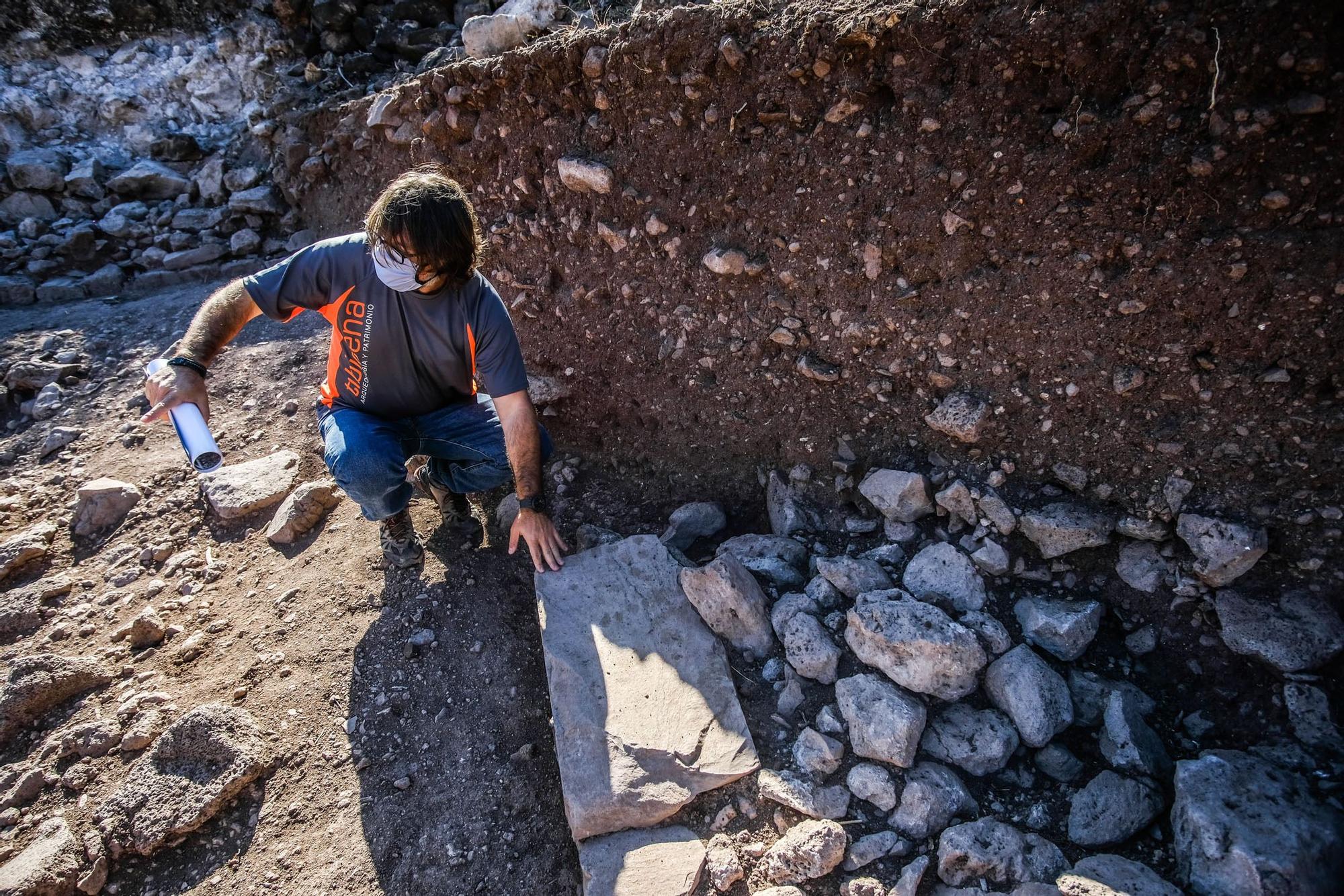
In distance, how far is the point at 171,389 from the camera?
206 centimetres

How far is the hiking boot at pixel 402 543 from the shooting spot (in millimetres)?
2463

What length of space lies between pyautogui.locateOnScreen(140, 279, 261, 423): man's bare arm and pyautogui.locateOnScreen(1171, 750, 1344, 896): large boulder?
2.78 metres

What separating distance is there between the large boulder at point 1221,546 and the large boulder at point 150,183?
680cm

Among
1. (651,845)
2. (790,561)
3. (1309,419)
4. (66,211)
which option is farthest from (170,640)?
(66,211)

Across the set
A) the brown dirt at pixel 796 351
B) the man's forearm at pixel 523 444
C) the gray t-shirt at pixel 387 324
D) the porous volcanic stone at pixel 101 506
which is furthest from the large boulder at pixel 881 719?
the porous volcanic stone at pixel 101 506

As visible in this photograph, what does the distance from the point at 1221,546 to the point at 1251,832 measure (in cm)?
67

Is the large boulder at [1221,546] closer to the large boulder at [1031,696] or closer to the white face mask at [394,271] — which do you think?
the large boulder at [1031,696]

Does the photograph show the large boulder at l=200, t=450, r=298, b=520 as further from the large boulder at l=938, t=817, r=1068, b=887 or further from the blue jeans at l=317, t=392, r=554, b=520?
the large boulder at l=938, t=817, r=1068, b=887

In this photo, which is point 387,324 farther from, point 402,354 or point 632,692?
point 632,692

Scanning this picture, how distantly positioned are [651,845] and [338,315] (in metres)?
1.92

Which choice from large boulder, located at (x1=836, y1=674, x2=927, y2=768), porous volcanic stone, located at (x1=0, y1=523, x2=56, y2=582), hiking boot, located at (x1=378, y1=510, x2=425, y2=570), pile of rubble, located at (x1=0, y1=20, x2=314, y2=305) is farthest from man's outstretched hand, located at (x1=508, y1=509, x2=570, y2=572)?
pile of rubble, located at (x1=0, y1=20, x2=314, y2=305)

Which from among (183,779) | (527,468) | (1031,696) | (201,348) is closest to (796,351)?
(527,468)

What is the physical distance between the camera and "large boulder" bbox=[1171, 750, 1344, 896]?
4.41ft

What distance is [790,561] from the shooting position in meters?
2.24
